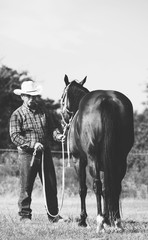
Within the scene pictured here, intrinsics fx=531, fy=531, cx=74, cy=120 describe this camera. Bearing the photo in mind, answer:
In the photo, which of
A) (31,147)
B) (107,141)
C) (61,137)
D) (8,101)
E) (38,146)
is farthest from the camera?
(8,101)

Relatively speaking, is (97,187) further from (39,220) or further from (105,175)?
(39,220)

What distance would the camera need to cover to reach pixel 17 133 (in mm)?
8953

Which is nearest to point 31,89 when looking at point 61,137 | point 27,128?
point 27,128

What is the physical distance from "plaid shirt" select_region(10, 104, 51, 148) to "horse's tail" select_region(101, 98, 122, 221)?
1.78 m

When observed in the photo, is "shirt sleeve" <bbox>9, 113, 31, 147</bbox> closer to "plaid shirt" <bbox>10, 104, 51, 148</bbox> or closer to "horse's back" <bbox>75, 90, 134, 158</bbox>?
"plaid shirt" <bbox>10, 104, 51, 148</bbox>

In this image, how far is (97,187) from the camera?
773 cm

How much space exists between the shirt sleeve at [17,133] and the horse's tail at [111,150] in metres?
1.86

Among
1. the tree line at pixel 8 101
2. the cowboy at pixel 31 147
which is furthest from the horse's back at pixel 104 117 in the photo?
the tree line at pixel 8 101

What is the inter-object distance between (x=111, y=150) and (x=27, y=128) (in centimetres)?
205

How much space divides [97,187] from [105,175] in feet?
1.15

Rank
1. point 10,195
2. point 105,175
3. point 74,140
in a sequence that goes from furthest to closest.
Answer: point 10,195, point 74,140, point 105,175

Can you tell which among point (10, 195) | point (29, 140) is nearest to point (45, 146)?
point (29, 140)

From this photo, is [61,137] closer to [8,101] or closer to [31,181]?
[31,181]

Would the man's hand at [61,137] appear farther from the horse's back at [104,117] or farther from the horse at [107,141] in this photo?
the horse's back at [104,117]
